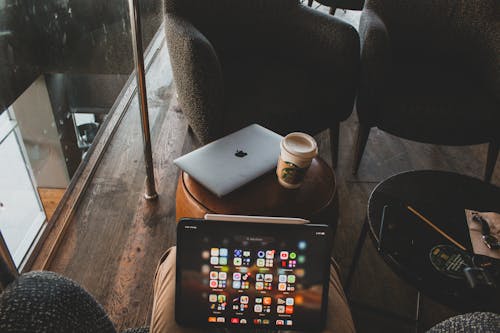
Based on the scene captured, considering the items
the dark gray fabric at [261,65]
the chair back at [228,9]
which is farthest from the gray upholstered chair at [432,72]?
the chair back at [228,9]

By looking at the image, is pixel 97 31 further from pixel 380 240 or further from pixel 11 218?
pixel 380 240

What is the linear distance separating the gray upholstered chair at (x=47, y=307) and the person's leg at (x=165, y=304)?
0.14 m

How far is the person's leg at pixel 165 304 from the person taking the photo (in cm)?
84

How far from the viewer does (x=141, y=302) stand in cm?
136

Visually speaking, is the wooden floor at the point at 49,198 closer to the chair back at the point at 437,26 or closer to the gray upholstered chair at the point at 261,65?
the gray upholstered chair at the point at 261,65

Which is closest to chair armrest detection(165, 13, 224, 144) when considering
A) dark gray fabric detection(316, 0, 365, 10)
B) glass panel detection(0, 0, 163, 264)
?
glass panel detection(0, 0, 163, 264)

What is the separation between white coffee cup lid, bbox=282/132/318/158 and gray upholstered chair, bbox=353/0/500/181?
27.4 inches

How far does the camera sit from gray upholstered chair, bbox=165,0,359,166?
4.82ft

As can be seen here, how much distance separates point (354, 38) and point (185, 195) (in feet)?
3.16

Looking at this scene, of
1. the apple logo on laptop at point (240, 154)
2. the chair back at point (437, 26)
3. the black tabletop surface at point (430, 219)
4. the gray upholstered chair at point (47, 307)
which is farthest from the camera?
the chair back at point (437, 26)

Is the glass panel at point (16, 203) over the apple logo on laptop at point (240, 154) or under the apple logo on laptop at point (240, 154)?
under

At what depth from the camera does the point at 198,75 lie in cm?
143

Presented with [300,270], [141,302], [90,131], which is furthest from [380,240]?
[90,131]

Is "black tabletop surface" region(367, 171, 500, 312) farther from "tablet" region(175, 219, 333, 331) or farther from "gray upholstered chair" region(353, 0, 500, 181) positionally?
"gray upholstered chair" region(353, 0, 500, 181)
